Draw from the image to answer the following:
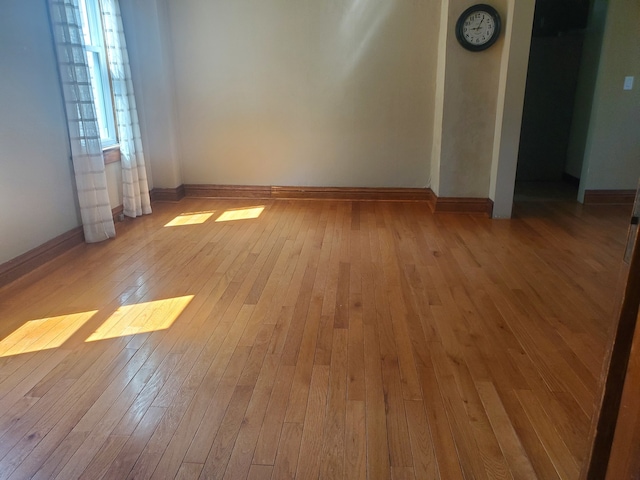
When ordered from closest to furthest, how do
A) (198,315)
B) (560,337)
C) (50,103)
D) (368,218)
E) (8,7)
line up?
(560,337), (198,315), (8,7), (50,103), (368,218)

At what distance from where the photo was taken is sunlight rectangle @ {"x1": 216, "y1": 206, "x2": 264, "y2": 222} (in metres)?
4.38

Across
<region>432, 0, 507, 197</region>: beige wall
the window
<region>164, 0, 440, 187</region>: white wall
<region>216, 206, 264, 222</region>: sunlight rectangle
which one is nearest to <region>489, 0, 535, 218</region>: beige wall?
<region>432, 0, 507, 197</region>: beige wall

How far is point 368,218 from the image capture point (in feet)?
14.3

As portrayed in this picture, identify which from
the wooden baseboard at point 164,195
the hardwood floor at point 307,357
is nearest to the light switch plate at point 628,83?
the hardwood floor at point 307,357

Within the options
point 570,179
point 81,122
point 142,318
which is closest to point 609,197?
point 570,179

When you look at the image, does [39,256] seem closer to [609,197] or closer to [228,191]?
[228,191]

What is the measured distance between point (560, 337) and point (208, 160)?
12.9 feet

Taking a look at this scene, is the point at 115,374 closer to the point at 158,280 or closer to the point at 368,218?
the point at 158,280

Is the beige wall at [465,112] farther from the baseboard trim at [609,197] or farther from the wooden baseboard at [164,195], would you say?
the wooden baseboard at [164,195]

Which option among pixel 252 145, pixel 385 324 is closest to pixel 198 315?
pixel 385 324

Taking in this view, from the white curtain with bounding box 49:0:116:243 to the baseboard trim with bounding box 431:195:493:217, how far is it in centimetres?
301

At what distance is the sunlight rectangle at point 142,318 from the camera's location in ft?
7.71

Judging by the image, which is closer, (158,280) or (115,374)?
(115,374)

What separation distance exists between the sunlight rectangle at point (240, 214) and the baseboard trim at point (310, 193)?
0.36 meters
